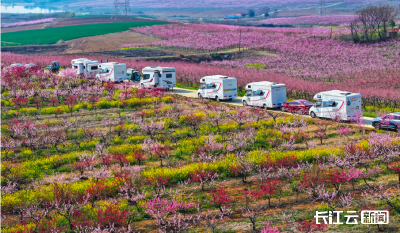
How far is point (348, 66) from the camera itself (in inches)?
2847

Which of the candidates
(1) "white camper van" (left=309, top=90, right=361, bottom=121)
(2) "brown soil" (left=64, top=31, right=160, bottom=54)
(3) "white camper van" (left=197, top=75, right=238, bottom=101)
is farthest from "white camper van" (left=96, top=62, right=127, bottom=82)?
(2) "brown soil" (left=64, top=31, right=160, bottom=54)

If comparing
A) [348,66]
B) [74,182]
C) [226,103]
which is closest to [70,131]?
[74,182]

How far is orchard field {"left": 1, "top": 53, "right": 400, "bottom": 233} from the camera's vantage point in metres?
17.5

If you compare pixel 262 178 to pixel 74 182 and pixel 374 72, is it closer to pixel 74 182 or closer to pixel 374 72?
pixel 74 182

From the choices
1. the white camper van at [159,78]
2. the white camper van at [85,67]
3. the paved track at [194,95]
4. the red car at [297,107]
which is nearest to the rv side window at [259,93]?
the red car at [297,107]

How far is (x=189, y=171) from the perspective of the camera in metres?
22.5

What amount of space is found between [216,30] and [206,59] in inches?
1665

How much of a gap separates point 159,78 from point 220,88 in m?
10.1

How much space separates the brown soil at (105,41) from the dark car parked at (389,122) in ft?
250

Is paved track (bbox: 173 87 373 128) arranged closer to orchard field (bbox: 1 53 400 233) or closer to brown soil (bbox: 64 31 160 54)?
orchard field (bbox: 1 53 400 233)

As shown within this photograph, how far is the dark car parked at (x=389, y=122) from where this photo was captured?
28531 mm

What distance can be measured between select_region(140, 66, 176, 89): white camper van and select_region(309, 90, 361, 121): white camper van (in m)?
21.3

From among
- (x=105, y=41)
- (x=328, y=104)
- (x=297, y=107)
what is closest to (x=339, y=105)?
(x=328, y=104)

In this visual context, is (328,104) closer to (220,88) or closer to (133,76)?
(220,88)
